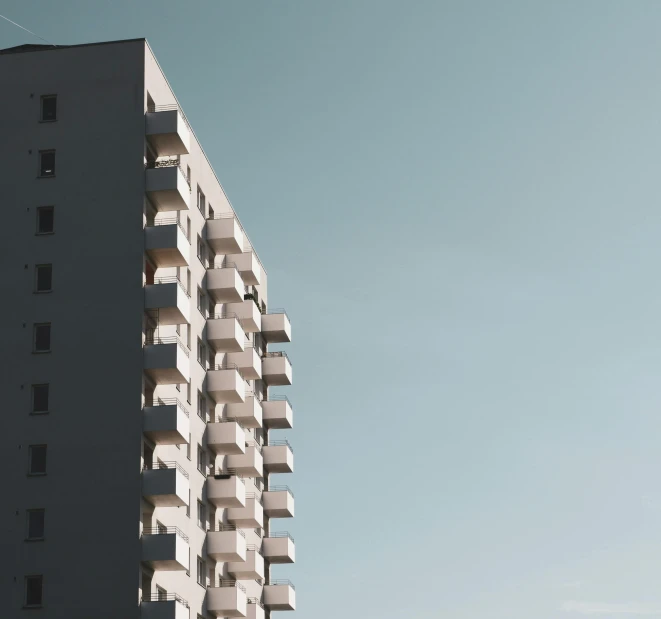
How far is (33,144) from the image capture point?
6650 cm

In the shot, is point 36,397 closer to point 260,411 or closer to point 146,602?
point 146,602

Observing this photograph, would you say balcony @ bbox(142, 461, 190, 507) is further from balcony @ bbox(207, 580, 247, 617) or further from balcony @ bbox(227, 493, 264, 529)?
balcony @ bbox(227, 493, 264, 529)

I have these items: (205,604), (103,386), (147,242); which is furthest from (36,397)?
(205,604)

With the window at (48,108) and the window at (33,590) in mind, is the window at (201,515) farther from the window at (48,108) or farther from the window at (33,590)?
the window at (48,108)

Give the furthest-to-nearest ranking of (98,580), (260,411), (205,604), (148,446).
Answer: (260,411), (205,604), (148,446), (98,580)

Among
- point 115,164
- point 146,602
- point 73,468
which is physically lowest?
point 146,602

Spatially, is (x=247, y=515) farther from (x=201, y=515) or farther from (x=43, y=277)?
(x=43, y=277)

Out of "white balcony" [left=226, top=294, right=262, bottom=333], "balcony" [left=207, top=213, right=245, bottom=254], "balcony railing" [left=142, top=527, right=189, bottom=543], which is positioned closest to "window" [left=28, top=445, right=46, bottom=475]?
"balcony railing" [left=142, top=527, right=189, bottom=543]

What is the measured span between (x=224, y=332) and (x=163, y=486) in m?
15.3

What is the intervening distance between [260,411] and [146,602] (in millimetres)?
24547

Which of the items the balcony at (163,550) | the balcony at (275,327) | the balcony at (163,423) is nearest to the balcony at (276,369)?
the balcony at (275,327)

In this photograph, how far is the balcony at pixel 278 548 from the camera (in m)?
83.5

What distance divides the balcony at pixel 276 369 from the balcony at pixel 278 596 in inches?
515

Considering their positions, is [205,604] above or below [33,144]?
below
